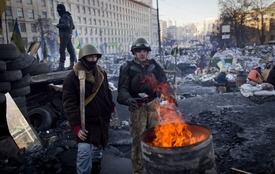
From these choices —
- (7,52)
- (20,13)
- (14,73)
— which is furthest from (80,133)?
(20,13)

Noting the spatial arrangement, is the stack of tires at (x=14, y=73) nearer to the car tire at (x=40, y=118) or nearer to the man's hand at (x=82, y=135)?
the car tire at (x=40, y=118)

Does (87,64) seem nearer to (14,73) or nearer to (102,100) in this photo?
(102,100)

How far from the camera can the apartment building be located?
45.3 meters

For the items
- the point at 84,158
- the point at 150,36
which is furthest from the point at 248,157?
the point at 150,36

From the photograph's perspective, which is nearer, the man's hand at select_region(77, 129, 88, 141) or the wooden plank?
the man's hand at select_region(77, 129, 88, 141)

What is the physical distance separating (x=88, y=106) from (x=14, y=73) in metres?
3.71

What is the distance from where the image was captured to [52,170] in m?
3.95

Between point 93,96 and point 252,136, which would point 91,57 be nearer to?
point 93,96

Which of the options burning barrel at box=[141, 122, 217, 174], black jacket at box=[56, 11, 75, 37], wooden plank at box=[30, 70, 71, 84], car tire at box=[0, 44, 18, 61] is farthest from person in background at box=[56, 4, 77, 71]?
burning barrel at box=[141, 122, 217, 174]

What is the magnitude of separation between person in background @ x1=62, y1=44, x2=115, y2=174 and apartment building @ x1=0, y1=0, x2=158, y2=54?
97.6ft

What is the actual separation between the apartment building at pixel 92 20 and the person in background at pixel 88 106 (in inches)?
1171

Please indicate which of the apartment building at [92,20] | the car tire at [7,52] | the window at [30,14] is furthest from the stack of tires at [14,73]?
the window at [30,14]

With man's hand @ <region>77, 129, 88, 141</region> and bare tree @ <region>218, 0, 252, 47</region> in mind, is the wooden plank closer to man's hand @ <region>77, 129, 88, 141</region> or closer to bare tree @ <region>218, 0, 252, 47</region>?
man's hand @ <region>77, 129, 88, 141</region>

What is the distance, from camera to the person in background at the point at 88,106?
9.56ft
